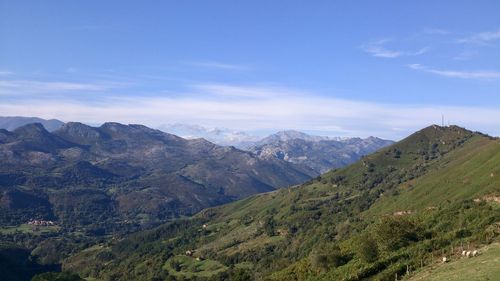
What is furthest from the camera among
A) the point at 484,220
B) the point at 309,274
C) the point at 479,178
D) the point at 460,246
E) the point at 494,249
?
the point at 479,178

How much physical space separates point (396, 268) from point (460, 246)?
976 cm

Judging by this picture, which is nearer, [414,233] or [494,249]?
[494,249]

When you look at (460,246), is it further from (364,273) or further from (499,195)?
(499,195)

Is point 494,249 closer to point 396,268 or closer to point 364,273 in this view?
point 396,268

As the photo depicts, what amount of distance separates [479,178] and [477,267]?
15938 centimetres

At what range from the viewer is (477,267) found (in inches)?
1975

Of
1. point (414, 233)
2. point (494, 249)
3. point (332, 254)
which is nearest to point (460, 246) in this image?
point (494, 249)

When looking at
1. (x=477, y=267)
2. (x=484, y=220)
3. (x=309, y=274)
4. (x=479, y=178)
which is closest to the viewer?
(x=477, y=267)

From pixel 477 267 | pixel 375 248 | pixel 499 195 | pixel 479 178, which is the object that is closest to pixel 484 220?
pixel 375 248

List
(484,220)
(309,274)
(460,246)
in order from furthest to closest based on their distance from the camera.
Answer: (309,274) < (484,220) < (460,246)

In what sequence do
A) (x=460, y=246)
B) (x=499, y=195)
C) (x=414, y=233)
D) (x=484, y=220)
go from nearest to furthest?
(x=460, y=246) < (x=484, y=220) < (x=414, y=233) < (x=499, y=195)

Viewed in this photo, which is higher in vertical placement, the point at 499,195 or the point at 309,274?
the point at 499,195

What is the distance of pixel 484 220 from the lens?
8006 centimetres

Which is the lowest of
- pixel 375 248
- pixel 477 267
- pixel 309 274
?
pixel 309 274
